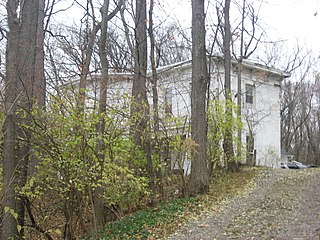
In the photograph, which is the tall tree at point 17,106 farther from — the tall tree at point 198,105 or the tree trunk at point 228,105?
the tree trunk at point 228,105

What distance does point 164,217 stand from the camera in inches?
323

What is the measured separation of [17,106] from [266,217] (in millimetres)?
5338

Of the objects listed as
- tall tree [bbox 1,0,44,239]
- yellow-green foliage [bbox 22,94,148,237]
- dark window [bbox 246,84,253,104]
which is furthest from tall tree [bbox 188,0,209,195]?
dark window [bbox 246,84,253,104]

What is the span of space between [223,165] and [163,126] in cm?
540

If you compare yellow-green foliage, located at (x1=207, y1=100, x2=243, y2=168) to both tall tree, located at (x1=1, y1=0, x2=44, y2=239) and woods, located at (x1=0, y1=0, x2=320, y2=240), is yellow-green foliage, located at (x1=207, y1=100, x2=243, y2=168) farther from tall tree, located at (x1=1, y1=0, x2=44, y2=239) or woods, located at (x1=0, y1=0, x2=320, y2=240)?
tall tree, located at (x1=1, y1=0, x2=44, y2=239)

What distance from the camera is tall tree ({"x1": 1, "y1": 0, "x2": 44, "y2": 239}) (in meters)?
6.00

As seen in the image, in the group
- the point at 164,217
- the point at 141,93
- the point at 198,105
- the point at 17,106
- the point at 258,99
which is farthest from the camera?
the point at 258,99

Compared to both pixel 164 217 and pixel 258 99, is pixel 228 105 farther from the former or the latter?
pixel 258 99

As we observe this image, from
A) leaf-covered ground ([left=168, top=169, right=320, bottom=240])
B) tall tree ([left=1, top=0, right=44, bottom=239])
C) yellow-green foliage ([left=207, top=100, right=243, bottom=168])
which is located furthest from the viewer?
yellow-green foliage ([left=207, top=100, right=243, bottom=168])

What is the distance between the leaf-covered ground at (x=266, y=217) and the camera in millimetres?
6539

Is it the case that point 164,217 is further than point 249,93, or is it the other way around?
point 249,93

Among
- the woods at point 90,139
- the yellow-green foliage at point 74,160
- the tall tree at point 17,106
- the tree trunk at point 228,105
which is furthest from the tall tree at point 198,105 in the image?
the tall tree at point 17,106

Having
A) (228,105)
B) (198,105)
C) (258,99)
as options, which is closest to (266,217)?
(198,105)

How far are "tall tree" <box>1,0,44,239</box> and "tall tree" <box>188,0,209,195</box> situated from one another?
4.45 m
